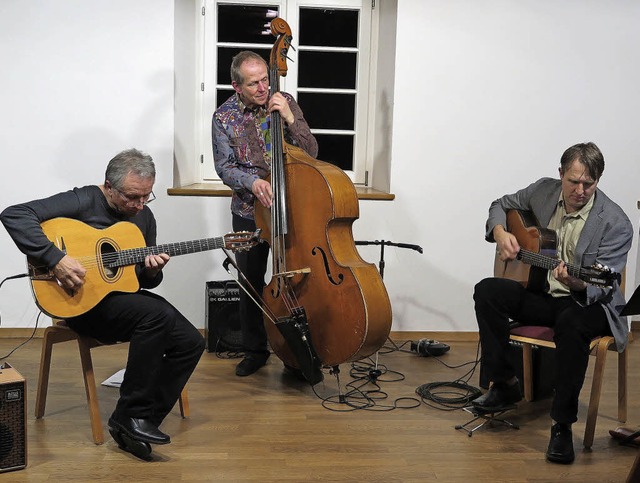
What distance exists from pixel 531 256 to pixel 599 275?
39 cm

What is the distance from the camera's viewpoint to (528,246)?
3520 millimetres

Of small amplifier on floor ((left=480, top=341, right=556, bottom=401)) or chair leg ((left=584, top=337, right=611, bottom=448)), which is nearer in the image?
chair leg ((left=584, top=337, right=611, bottom=448))

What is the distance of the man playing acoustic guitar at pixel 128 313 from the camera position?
308cm

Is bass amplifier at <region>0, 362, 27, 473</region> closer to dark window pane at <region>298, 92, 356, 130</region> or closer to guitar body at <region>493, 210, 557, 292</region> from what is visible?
guitar body at <region>493, 210, 557, 292</region>

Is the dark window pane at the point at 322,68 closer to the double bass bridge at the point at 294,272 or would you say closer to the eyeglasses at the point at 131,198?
the double bass bridge at the point at 294,272

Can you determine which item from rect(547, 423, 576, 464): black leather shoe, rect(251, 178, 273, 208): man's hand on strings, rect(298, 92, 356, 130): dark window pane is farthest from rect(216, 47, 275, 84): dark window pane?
rect(547, 423, 576, 464): black leather shoe

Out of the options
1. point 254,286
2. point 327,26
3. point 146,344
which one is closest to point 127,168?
point 146,344

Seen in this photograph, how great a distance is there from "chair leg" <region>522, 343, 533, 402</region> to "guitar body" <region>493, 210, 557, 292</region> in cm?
37

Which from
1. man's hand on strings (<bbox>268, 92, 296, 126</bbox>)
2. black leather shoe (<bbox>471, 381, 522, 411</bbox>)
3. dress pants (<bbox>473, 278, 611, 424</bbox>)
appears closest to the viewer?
dress pants (<bbox>473, 278, 611, 424</bbox>)

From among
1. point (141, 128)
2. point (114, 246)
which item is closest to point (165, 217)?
point (141, 128)

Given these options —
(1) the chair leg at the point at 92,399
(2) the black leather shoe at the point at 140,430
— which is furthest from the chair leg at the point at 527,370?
(1) the chair leg at the point at 92,399

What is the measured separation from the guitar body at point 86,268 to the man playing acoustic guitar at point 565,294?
1474 millimetres

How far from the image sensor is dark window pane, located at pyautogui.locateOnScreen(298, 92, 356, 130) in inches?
A: 210

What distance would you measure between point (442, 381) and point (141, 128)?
86.7 inches
